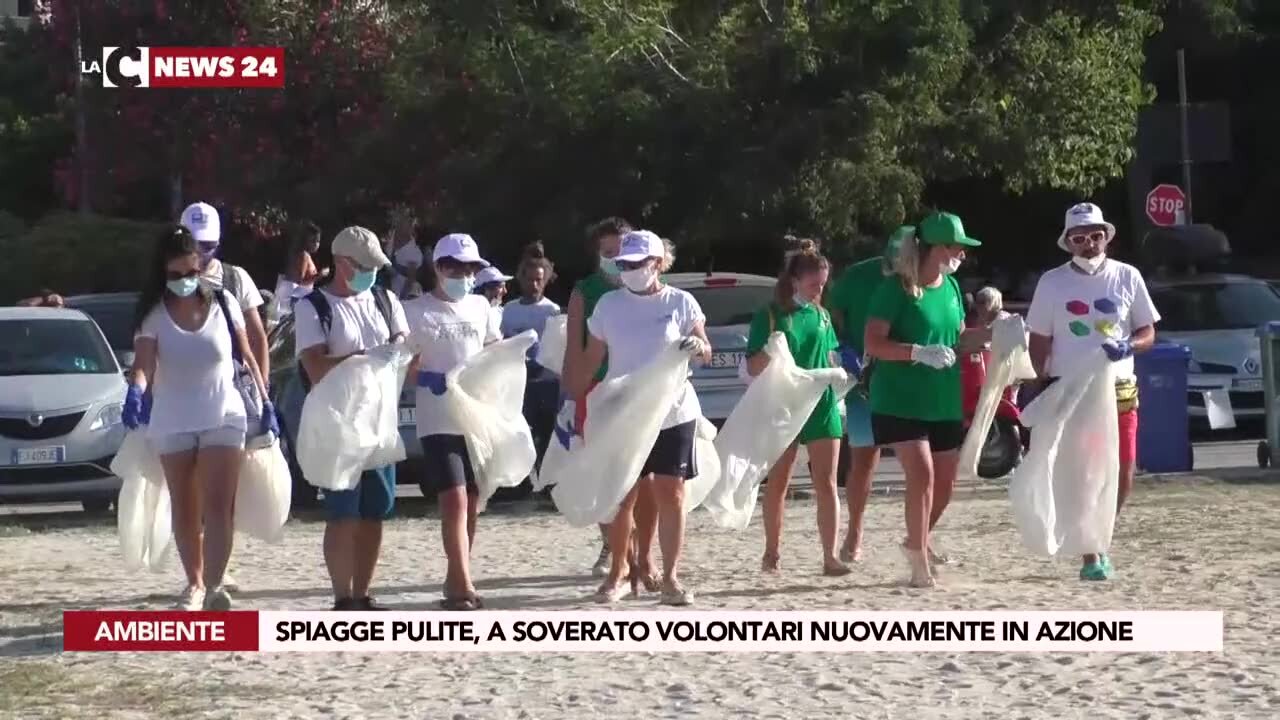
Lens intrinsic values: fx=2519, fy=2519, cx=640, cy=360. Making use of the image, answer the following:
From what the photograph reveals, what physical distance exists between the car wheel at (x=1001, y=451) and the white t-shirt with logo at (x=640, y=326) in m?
8.12

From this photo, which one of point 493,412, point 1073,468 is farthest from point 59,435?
point 1073,468

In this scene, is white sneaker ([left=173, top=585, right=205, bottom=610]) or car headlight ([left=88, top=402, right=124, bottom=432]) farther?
car headlight ([left=88, top=402, right=124, bottom=432])

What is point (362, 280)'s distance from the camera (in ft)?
34.3

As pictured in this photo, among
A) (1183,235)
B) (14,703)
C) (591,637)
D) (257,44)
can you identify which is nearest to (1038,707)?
(591,637)

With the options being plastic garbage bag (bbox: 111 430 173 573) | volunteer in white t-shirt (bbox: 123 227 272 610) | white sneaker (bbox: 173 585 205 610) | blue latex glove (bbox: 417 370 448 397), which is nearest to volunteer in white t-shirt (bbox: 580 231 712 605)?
blue latex glove (bbox: 417 370 448 397)

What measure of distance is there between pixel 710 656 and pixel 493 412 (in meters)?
2.01

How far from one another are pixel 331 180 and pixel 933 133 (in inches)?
329

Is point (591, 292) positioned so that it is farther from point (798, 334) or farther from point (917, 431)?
point (917, 431)

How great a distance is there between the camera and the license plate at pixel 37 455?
1709 centimetres

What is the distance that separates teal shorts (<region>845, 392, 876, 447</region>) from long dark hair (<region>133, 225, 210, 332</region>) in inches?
140

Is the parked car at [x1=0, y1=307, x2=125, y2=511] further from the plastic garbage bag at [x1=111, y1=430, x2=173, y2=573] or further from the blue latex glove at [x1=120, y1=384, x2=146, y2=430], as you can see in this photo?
the blue latex glove at [x1=120, y1=384, x2=146, y2=430]

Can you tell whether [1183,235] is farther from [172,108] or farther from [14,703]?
[14,703]

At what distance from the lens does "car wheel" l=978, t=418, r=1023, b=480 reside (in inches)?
734

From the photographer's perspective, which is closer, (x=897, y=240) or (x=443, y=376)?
(x=443, y=376)
